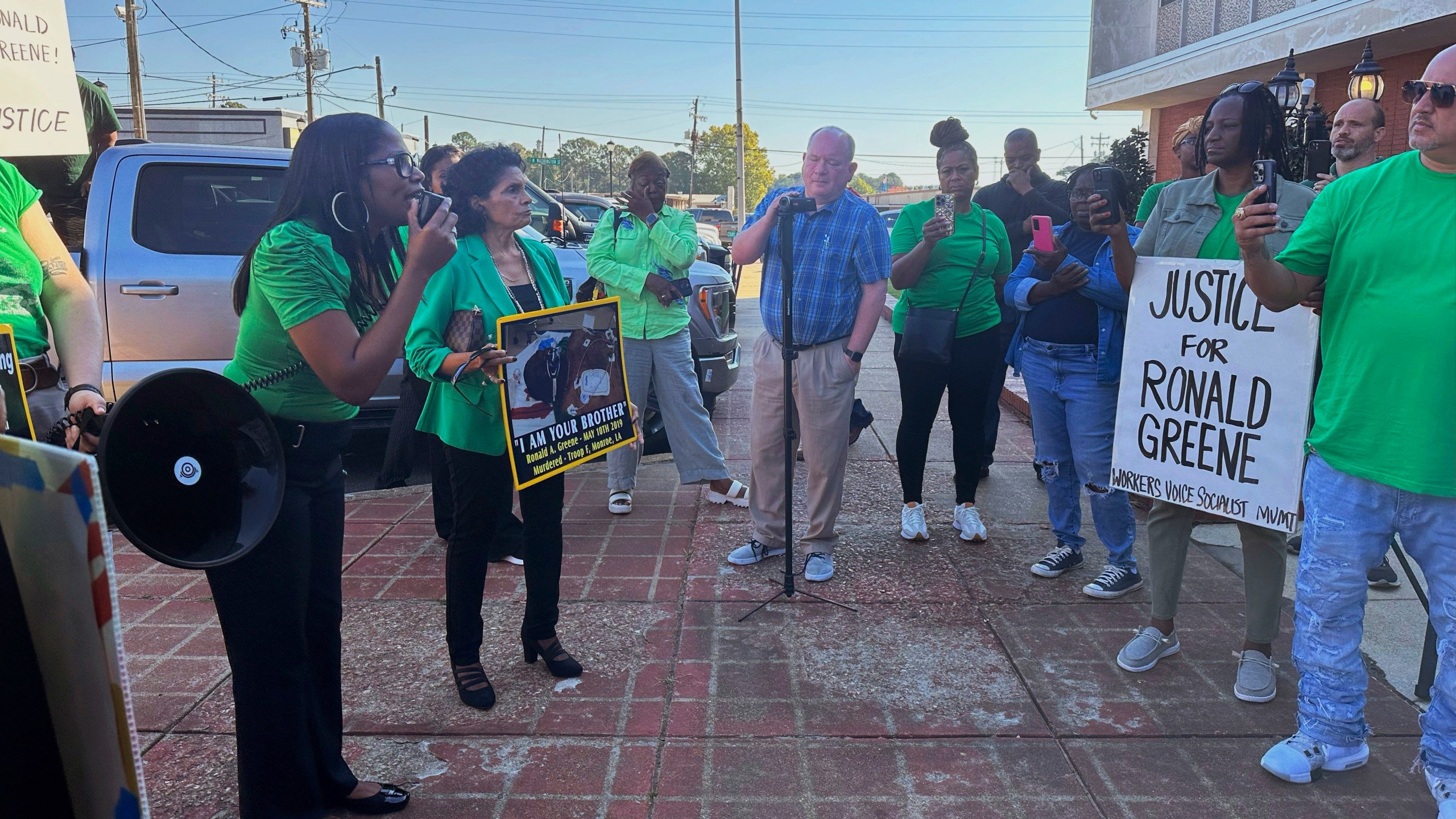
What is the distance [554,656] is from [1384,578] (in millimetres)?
3671

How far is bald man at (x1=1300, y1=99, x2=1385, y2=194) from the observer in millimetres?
4379

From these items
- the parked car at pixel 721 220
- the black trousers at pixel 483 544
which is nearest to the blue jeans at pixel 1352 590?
the black trousers at pixel 483 544

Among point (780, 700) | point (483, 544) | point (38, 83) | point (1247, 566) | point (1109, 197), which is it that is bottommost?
point (780, 700)

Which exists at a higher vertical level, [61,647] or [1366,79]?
[1366,79]

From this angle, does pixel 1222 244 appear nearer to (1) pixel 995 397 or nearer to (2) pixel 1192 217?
(2) pixel 1192 217

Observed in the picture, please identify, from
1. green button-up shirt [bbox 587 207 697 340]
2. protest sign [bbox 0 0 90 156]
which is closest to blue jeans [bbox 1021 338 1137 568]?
green button-up shirt [bbox 587 207 697 340]

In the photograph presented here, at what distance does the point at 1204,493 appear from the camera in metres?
3.44

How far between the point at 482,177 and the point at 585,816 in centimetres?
205

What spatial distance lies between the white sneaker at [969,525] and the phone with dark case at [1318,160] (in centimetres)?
390

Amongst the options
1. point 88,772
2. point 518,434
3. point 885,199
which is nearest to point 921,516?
point 518,434

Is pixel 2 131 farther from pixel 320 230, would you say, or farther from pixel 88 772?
pixel 88 772

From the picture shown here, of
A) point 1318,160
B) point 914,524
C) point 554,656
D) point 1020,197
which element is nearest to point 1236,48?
point 1318,160

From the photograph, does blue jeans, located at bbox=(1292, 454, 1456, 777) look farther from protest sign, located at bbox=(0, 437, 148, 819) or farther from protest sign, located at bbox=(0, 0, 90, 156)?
protest sign, located at bbox=(0, 0, 90, 156)

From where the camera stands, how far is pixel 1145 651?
357 cm
